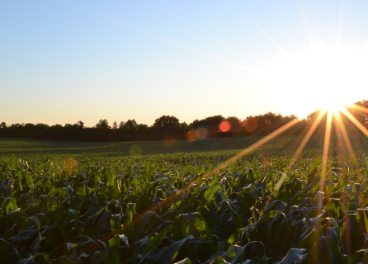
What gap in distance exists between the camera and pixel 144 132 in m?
77.6

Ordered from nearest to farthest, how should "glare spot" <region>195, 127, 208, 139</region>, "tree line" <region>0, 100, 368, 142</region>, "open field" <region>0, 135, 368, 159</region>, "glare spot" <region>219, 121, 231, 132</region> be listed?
"open field" <region>0, 135, 368, 159</region> < "tree line" <region>0, 100, 368, 142</region> < "glare spot" <region>195, 127, 208, 139</region> < "glare spot" <region>219, 121, 231, 132</region>

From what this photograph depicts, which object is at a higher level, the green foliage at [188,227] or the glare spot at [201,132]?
the glare spot at [201,132]

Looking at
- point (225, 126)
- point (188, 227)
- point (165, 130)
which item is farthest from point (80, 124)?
point (188, 227)

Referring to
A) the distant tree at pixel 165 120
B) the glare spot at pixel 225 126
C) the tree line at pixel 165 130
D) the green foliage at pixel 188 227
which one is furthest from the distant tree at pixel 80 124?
the green foliage at pixel 188 227

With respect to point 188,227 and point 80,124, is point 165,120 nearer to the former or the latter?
point 80,124

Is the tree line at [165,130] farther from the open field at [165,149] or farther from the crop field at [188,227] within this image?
the crop field at [188,227]

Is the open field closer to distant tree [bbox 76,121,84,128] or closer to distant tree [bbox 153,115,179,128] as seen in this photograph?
distant tree [bbox 76,121,84,128]

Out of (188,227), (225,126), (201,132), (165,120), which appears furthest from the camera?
(165,120)

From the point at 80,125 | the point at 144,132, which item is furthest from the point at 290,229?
the point at 80,125

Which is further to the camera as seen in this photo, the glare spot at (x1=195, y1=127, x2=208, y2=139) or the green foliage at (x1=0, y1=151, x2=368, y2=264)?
the glare spot at (x1=195, y1=127, x2=208, y2=139)

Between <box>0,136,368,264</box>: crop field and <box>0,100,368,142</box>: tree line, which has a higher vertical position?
<box>0,100,368,142</box>: tree line

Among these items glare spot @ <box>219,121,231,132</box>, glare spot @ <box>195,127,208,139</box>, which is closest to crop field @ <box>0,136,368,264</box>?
glare spot @ <box>195,127,208,139</box>

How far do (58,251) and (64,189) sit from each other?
2.77 feet

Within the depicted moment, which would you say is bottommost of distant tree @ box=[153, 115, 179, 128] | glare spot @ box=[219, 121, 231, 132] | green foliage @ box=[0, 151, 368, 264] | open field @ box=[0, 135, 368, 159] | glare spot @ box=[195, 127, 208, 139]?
open field @ box=[0, 135, 368, 159]
